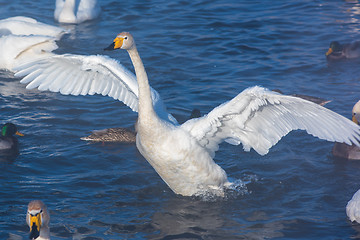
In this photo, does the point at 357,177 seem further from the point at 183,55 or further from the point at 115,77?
the point at 183,55

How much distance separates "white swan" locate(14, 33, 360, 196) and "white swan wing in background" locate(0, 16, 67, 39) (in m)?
6.78

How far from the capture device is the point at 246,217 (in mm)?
7758

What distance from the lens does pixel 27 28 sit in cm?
1398

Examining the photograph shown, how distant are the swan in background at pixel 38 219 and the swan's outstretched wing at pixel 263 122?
2296 millimetres

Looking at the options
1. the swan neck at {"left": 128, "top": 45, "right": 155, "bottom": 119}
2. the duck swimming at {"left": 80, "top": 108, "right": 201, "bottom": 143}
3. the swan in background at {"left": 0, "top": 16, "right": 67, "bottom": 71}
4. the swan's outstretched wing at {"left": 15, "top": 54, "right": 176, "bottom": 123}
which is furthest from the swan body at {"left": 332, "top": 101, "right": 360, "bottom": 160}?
the swan in background at {"left": 0, "top": 16, "right": 67, "bottom": 71}

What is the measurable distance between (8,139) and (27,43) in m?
4.27

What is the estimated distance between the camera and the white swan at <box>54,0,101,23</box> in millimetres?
15938

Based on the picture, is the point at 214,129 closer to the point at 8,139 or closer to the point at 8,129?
the point at 8,139

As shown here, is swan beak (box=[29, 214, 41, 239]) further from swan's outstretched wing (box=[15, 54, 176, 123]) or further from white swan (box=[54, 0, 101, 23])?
white swan (box=[54, 0, 101, 23])

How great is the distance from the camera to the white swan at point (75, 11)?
15.9 metres

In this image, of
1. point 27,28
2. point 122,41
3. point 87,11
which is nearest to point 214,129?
point 122,41

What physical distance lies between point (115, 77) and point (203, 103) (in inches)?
119

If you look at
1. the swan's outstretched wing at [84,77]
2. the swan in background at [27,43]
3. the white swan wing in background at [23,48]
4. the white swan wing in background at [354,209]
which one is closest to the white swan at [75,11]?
the swan in background at [27,43]

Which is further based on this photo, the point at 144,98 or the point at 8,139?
the point at 8,139
